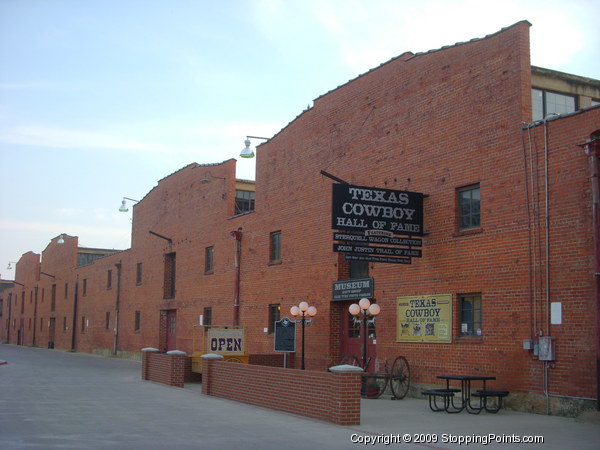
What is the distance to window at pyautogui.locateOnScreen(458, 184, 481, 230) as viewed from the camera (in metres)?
18.1

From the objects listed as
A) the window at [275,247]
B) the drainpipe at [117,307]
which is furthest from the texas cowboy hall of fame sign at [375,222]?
the drainpipe at [117,307]

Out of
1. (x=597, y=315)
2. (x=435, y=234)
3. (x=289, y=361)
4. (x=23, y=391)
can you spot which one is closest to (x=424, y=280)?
(x=435, y=234)

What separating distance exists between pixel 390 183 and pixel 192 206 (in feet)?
53.9

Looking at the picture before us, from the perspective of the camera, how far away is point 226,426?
13.1 metres

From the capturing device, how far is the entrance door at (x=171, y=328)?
37.0m

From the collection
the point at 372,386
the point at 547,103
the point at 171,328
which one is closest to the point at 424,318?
the point at 372,386

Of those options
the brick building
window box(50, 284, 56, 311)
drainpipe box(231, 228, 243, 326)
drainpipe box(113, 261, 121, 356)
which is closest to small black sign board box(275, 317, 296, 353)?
the brick building

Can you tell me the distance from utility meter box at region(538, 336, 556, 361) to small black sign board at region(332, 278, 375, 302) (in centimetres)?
650

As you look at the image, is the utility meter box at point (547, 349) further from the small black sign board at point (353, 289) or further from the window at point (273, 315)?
the window at point (273, 315)

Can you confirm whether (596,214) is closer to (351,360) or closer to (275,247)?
(351,360)

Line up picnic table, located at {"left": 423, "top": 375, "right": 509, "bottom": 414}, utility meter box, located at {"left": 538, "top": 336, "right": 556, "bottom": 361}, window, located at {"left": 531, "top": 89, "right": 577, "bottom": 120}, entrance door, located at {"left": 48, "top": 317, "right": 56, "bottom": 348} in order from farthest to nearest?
entrance door, located at {"left": 48, "top": 317, "right": 56, "bottom": 348} → window, located at {"left": 531, "top": 89, "right": 577, "bottom": 120} → utility meter box, located at {"left": 538, "top": 336, "right": 556, "bottom": 361} → picnic table, located at {"left": 423, "top": 375, "right": 509, "bottom": 414}

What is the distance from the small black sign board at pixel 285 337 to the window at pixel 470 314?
22.5 ft

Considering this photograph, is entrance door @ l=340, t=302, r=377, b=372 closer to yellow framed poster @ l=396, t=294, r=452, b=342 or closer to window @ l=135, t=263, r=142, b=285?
yellow framed poster @ l=396, t=294, r=452, b=342

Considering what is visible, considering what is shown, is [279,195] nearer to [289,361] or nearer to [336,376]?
[289,361]
